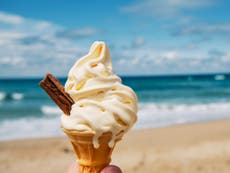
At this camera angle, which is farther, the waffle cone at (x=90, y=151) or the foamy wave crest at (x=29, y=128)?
the foamy wave crest at (x=29, y=128)

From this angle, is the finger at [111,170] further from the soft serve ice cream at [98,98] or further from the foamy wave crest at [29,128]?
the foamy wave crest at [29,128]

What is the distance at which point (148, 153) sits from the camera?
854cm

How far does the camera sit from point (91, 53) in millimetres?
2711

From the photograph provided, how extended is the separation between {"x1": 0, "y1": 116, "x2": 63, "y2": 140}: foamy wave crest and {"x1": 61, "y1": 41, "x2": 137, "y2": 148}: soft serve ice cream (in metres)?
8.65

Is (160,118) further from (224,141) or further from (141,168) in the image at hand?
(141,168)

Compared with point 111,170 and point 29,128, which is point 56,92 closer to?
point 111,170

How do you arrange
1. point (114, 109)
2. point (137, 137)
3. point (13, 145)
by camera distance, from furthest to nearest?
point (137, 137) < point (13, 145) < point (114, 109)

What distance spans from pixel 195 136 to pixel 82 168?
8520 millimetres

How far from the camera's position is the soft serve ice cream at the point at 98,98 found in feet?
7.49

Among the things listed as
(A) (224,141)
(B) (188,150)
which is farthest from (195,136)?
(B) (188,150)

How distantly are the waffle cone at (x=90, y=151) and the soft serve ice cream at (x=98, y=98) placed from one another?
0.13ft

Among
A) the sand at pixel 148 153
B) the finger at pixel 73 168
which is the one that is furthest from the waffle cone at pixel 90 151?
the sand at pixel 148 153

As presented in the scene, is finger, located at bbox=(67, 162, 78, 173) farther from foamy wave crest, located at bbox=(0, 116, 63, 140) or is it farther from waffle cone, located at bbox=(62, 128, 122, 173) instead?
foamy wave crest, located at bbox=(0, 116, 63, 140)

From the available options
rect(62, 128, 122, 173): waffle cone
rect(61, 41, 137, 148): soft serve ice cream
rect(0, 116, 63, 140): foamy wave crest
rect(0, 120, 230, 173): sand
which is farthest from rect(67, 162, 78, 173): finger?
rect(0, 116, 63, 140): foamy wave crest
